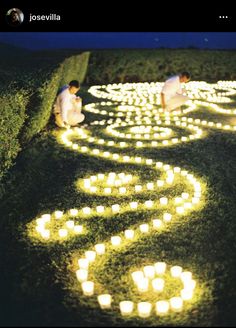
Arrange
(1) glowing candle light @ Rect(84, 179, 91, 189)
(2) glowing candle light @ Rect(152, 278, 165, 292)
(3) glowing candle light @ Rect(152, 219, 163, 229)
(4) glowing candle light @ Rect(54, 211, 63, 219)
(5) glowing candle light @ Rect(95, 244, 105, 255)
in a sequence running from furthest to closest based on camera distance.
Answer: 1. (1) glowing candle light @ Rect(84, 179, 91, 189)
2. (4) glowing candle light @ Rect(54, 211, 63, 219)
3. (3) glowing candle light @ Rect(152, 219, 163, 229)
4. (5) glowing candle light @ Rect(95, 244, 105, 255)
5. (2) glowing candle light @ Rect(152, 278, 165, 292)

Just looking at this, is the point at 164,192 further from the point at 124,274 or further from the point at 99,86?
the point at 99,86

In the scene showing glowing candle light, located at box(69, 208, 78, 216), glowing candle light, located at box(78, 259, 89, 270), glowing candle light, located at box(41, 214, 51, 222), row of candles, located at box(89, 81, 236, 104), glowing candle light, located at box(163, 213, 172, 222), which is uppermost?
row of candles, located at box(89, 81, 236, 104)

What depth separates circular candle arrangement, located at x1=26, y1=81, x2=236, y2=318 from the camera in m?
4.64

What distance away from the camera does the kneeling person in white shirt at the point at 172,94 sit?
39.9 feet

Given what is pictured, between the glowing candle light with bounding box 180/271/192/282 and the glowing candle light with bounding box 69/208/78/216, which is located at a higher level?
the glowing candle light with bounding box 69/208/78/216

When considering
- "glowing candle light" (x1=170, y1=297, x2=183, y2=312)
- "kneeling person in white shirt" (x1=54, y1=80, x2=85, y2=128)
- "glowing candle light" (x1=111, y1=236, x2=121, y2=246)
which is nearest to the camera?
"glowing candle light" (x1=170, y1=297, x2=183, y2=312)

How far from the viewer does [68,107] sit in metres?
10.5

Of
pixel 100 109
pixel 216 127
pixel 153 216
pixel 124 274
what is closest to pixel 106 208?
pixel 153 216

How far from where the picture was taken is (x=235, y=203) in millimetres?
6840

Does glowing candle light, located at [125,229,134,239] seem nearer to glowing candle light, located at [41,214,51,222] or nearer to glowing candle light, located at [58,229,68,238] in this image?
glowing candle light, located at [58,229,68,238]

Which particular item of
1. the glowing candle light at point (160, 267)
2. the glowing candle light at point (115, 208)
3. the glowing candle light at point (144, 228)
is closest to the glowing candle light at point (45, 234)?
the glowing candle light at point (115, 208)

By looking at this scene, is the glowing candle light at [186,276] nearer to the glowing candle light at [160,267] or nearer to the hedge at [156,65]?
the glowing candle light at [160,267]

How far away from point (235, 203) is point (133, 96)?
31.1ft
